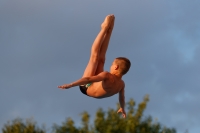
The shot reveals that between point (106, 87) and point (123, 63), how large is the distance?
0.61 meters

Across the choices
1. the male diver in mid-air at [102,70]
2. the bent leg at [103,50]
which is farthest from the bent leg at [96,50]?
the bent leg at [103,50]

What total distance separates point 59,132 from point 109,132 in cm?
233

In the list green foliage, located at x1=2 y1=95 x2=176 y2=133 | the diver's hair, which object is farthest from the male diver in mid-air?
green foliage, located at x1=2 y1=95 x2=176 y2=133

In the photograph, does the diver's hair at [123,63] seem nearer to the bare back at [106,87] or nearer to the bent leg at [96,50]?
the bare back at [106,87]

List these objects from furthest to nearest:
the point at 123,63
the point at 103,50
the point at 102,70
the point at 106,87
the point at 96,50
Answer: the point at 102,70 < the point at 103,50 < the point at 96,50 < the point at 106,87 < the point at 123,63

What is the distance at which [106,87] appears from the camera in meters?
13.5

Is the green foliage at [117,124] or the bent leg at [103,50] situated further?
the green foliage at [117,124]

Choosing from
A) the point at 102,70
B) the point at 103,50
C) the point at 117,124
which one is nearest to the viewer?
the point at 103,50

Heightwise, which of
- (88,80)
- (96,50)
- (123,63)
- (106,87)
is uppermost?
(96,50)

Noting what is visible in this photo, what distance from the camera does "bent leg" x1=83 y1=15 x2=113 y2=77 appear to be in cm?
1355

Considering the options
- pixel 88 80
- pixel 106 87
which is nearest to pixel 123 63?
pixel 106 87

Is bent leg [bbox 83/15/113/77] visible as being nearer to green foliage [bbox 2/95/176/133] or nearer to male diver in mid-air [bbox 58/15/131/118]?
male diver in mid-air [bbox 58/15/131/118]

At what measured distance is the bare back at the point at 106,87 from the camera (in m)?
13.5

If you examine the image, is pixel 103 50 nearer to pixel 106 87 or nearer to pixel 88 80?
pixel 106 87
